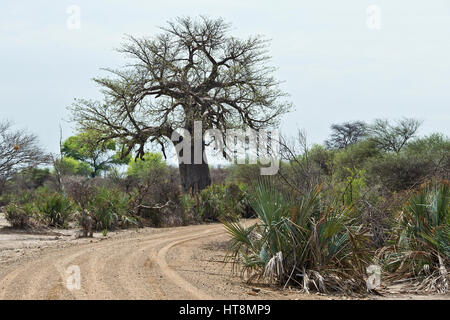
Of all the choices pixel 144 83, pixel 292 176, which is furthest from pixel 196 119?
pixel 292 176

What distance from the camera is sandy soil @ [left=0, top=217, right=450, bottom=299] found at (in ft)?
23.7

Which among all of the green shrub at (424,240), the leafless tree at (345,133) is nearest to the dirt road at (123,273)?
the green shrub at (424,240)

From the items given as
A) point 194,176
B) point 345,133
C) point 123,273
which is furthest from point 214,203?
point 345,133

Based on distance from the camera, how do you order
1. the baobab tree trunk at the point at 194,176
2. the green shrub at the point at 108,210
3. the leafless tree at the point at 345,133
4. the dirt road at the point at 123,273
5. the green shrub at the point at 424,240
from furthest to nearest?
the leafless tree at the point at 345,133 → the baobab tree trunk at the point at 194,176 → the green shrub at the point at 108,210 → the green shrub at the point at 424,240 → the dirt road at the point at 123,273

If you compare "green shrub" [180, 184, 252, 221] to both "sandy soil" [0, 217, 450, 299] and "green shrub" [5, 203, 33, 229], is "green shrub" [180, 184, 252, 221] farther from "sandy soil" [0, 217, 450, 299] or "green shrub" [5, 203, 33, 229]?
"sandy soil" [0, 217, 450, 299]

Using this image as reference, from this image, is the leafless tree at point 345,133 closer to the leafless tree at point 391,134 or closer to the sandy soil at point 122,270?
the leafless tree at point 391,134

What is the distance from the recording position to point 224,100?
79.5 ft

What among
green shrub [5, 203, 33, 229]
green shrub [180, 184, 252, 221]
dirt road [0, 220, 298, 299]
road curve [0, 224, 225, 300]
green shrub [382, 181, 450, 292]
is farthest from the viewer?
green shrub [180, 184, 252, 221]

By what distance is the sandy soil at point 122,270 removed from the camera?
7.21 meters

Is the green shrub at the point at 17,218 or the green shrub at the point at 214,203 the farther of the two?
the green shrub at the point at 214,203

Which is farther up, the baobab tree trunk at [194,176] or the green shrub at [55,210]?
the baobab tree trunk at [194,176]

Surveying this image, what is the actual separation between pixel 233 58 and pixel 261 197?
18.3m

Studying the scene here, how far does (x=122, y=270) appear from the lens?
908 centimetres

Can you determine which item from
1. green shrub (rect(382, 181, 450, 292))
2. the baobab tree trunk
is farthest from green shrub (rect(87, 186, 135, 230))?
green shrub (rect(382, 181, 450, 292))
